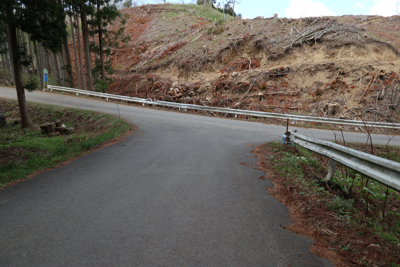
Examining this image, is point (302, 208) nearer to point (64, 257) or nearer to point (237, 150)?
point (64, 257)

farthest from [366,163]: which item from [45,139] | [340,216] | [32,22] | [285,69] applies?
[285,69]

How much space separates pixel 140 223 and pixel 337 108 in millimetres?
18575

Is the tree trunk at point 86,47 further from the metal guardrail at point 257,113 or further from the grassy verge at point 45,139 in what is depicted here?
the grassy verge at point 45,139

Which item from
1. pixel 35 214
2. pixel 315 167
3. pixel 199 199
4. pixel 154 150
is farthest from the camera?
pixel 154 150

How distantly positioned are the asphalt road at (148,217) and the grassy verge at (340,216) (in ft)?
0.84

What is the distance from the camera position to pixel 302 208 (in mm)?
4309

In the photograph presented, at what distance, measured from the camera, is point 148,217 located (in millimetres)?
3924

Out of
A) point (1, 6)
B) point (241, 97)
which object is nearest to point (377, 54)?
point (241, 97)

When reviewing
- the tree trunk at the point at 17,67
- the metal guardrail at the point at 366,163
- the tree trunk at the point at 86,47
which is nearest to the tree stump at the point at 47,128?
the tree trunk at the point at 17,67

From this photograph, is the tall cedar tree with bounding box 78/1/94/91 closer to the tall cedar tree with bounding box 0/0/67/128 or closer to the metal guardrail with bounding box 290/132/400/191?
the tall cedar tree with bounding box 0/0/67/128

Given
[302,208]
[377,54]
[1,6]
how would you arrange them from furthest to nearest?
[377,54] < [1,6] < [302,208]

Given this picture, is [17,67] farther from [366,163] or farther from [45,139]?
[366,163]

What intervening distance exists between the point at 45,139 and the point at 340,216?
11410 millimetres

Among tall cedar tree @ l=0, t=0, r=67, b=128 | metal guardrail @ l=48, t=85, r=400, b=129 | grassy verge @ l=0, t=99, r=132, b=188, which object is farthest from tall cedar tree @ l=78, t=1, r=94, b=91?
tall cedar tree @ l=0, t=0, r=67, b=128
